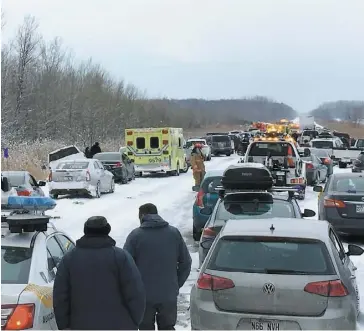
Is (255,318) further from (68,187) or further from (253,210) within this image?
(68,187)

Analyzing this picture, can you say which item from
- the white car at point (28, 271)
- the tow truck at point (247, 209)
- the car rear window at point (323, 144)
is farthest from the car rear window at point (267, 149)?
the car rear window at point (323, 144)

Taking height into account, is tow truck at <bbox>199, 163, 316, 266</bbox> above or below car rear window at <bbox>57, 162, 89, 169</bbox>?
above

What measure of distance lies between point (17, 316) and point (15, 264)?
30.4 inches

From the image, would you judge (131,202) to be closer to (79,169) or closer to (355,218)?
(79,169)

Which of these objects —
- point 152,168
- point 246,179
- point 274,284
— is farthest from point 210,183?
point 152,168

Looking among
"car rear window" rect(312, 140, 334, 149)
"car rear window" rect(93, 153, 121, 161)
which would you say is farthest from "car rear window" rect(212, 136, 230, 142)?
"car rear window" rect(93, 153, 121, 161)

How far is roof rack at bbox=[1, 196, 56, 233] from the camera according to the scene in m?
5.86

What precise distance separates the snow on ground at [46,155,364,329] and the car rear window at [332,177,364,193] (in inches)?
80.0

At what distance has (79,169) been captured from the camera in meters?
22.1

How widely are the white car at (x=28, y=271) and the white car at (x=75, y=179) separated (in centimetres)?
1538

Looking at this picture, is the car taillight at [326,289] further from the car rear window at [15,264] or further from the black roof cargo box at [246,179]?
the black roof cargo box at [246,179]

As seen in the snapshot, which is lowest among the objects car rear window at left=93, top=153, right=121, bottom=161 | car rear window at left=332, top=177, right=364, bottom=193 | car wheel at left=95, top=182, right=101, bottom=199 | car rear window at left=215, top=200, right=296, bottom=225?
car wheel at left=95, top=182, right=101, bottom=199

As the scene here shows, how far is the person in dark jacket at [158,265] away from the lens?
6039 mm

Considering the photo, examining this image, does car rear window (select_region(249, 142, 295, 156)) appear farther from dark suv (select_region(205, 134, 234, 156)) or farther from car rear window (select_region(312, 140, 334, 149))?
dark suv (select_region(205, 134, 234, 156))
